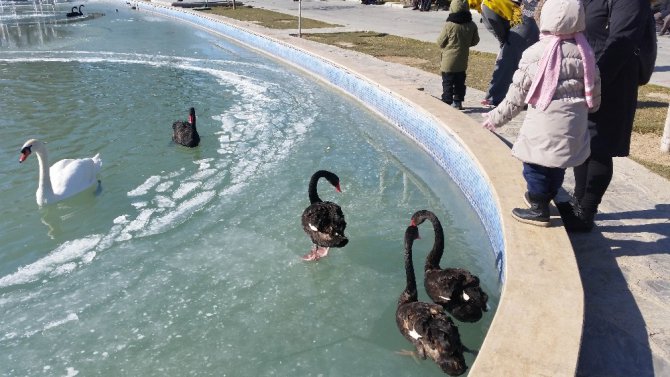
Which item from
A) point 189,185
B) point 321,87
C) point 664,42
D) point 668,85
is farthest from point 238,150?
point 664,42

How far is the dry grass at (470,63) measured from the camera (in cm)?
640

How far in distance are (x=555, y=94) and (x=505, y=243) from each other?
45.6 inches

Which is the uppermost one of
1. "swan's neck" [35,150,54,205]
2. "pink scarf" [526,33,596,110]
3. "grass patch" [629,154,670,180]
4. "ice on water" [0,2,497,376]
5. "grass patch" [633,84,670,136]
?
"pink scarf" [526,33,596,110]

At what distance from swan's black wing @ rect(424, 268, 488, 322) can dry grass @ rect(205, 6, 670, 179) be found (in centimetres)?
333

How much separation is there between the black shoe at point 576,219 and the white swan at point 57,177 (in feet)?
16.8

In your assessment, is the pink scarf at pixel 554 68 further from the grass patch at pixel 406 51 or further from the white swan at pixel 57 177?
the grass patch at pixel 406 51

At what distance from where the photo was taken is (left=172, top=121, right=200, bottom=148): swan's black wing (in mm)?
7441

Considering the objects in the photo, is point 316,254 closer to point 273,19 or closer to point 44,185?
point 44,185

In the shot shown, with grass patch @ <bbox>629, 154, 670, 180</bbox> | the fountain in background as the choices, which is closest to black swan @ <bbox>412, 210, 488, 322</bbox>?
grass patch @ <bbox>629, 154, 670, 180</bbox>

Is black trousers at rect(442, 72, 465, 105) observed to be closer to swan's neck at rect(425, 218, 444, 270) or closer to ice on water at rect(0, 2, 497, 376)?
ice on water at rect(0, 2, 497, 376)

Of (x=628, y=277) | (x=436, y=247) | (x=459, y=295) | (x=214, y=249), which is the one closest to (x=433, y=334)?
(x=459, y=295)

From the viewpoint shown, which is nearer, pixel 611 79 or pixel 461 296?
pixel 461 296

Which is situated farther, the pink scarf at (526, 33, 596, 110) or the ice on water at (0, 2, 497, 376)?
the ice on water at (0, 2, 497, 376)

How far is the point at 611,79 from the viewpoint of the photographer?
12.6 feet
